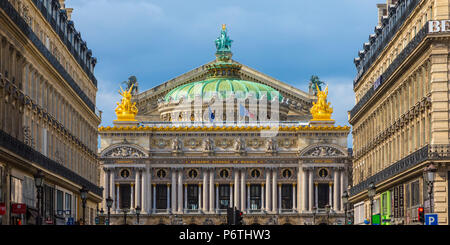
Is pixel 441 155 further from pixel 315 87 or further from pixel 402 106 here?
pixel 315 87

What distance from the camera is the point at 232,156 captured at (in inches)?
5999

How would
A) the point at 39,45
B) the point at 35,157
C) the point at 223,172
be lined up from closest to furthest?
the point at 35,157, the point at 39,45, the point at 223,172

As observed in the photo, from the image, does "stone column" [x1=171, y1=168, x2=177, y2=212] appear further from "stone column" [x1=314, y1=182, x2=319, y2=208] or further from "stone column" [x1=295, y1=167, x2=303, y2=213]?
"stone column" [x1=314, y1=182, x2=319, y2=208]

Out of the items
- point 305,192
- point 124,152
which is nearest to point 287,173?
point 305,192

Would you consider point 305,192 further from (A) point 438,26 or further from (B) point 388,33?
(A) point 438,26

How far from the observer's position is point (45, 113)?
71125mm

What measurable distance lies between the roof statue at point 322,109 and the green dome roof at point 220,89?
14.5 m

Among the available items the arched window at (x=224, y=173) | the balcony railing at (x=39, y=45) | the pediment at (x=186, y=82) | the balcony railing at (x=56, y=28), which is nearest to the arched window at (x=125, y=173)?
the arched window at (x=224, y=173)

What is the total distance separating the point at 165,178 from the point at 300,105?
3304 centimetres

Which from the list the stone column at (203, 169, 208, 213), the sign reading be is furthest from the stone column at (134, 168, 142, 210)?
the sign reading be

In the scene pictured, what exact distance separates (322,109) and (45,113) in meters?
90.3

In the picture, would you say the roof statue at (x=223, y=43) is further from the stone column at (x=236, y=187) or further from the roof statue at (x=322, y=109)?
the stone column at (x=236, y=187)

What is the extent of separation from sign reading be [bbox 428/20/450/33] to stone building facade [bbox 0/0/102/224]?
23.7m
